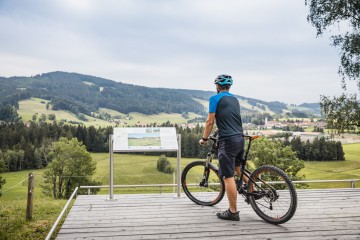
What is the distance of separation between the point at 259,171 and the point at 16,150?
76.7 metres

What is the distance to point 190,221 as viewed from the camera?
5.41m

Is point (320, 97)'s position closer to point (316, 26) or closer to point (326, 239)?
point (316, 26)

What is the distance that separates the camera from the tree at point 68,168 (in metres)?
45.8

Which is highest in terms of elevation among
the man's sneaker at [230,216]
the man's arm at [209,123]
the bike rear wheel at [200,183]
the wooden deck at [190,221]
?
the man's arm at [209,123]

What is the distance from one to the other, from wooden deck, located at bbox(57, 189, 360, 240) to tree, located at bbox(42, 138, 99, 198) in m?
41.5

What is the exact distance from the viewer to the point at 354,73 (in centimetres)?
1305

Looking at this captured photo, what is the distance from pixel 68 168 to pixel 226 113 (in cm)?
4586

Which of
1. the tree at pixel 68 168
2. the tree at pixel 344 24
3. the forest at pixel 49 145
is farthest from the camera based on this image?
the forest at pixel 49 145


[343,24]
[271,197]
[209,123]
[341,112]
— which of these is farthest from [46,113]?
[271,197]

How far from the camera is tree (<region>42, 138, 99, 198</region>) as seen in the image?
45812mm

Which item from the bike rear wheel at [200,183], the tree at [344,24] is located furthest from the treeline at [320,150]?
the bike rear wheel at [200,183]

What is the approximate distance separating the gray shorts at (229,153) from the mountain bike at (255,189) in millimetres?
253

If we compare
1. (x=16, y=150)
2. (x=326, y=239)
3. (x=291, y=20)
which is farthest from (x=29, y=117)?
(x=326, y=239)

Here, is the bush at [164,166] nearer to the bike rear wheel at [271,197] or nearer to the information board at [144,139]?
the information board at [144,139]
